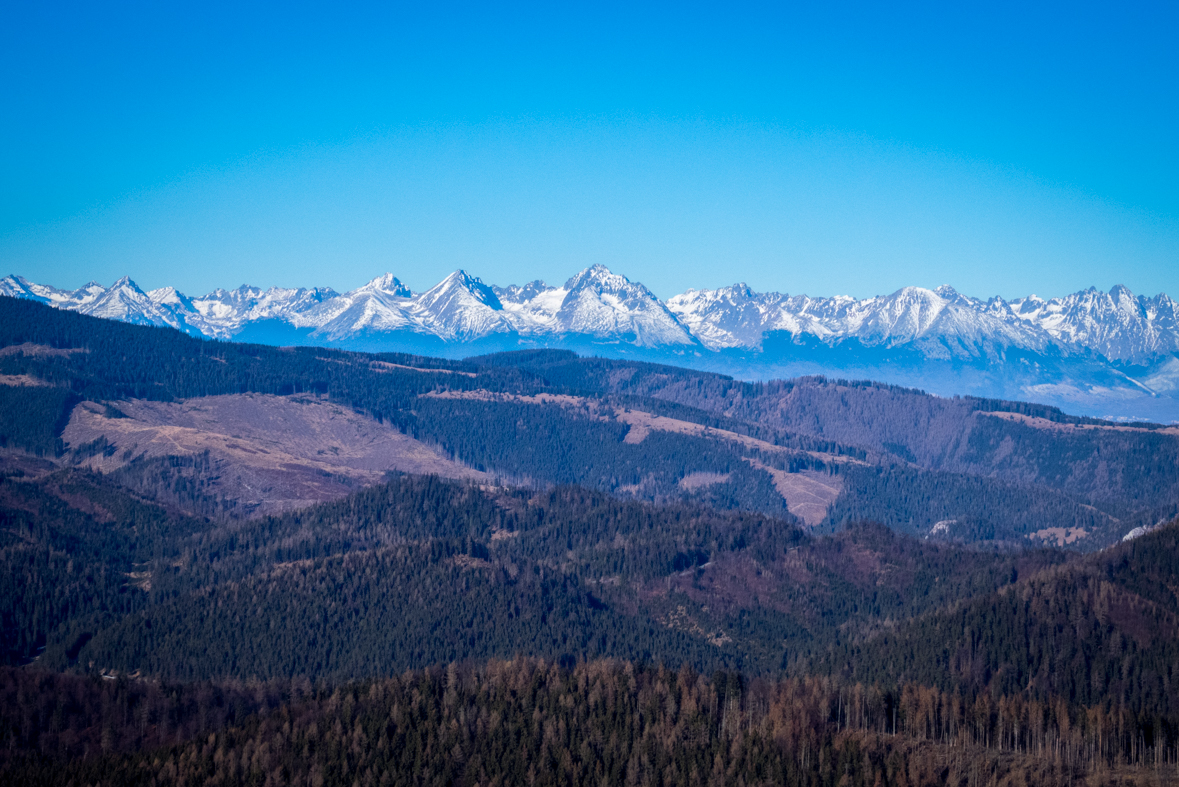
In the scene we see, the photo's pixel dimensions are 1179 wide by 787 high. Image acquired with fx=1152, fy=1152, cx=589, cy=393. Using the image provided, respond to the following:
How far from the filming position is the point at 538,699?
17850 centimetres

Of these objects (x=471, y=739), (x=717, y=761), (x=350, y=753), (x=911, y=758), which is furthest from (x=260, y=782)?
(x=911, y=758)

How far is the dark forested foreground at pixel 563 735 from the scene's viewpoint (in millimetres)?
154750

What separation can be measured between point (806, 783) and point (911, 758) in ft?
62.8

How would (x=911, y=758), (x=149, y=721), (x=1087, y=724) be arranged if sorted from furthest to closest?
(x=149, y=721) < (x=1087, y=724) < (x=911, y=758)

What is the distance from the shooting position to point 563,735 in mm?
165500

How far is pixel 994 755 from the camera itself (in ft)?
535

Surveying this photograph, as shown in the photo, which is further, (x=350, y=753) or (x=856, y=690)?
(x=856, y=690)

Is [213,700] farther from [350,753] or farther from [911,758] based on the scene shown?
[911,758]

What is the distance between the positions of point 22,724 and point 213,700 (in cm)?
2882

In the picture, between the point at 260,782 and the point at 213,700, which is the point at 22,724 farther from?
the point at 260,782

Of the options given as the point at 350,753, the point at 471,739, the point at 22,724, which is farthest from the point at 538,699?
the point at 22,724

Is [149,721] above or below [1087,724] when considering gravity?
below

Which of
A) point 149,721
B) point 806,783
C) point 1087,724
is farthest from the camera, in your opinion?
point 149,721

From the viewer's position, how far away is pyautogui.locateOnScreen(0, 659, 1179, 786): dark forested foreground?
15475cm
